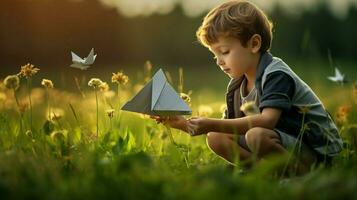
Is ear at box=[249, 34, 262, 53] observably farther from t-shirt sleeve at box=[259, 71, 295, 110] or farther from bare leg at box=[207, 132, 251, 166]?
bare leg at box=[207, 132, 251, 166]

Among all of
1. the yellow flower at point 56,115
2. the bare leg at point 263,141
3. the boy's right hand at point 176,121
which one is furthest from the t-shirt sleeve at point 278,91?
the yellow flower at point 56,115

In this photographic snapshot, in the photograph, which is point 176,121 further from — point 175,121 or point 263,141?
point 263,141

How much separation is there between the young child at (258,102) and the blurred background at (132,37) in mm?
9523

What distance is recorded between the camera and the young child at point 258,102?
3336mm

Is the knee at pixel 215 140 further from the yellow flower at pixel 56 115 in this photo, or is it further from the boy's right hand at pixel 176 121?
the yellow flower at pixel 56 115

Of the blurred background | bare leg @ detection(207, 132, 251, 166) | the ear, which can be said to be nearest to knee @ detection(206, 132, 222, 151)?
bare leg @ detection(207, 132, 251, 166)

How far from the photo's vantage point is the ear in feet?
12.1

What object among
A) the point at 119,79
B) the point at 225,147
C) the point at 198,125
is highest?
the point at 119,79

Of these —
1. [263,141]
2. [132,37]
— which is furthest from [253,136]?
[132,37]

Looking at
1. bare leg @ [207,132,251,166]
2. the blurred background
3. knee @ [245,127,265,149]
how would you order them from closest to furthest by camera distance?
knee @ [245,127,265,149] < bare leg @ [207,132,251,166] < the blurred background

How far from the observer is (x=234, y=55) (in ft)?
11.9

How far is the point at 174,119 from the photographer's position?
3395 mm

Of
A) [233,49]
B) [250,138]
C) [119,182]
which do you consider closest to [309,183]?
[119,182]

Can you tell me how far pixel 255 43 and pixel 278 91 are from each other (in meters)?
0.38
